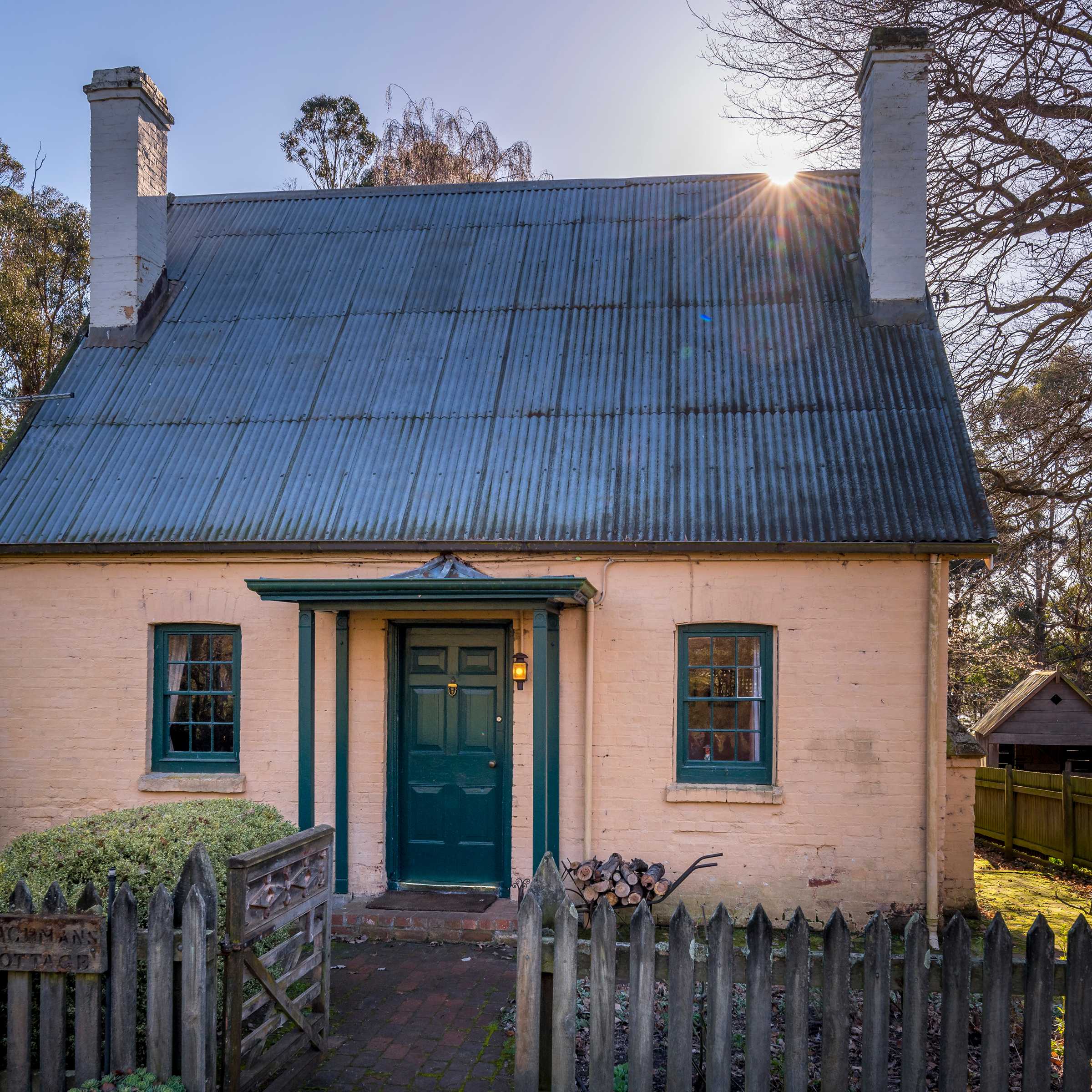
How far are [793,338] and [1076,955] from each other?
7.10m

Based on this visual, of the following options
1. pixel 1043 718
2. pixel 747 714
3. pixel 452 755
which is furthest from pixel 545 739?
pixel 1043 718

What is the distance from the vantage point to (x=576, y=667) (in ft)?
28.6

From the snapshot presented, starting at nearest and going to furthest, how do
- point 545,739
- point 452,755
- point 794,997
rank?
point 794,997, point 545,739, point 452,755

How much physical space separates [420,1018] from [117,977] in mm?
2251

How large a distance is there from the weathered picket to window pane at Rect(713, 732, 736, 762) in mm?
5153

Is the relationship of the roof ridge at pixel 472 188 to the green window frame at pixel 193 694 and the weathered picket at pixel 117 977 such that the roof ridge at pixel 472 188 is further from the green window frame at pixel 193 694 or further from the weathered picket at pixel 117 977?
the weathered picket at pixel 117 977

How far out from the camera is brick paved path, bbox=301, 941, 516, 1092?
528 centimetres

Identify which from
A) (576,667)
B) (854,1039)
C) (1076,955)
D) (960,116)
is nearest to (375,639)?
(576,667)

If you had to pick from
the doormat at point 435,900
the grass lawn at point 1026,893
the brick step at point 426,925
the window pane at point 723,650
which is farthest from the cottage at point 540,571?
the grass lawn at point 1026,893

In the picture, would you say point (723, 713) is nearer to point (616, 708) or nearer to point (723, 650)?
point (723, 650)

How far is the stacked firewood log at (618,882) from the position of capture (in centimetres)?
773

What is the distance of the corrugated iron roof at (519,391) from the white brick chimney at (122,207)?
368 mm

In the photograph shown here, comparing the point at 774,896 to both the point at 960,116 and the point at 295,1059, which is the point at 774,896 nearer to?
the point at 295,1059

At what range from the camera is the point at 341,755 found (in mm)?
8828
